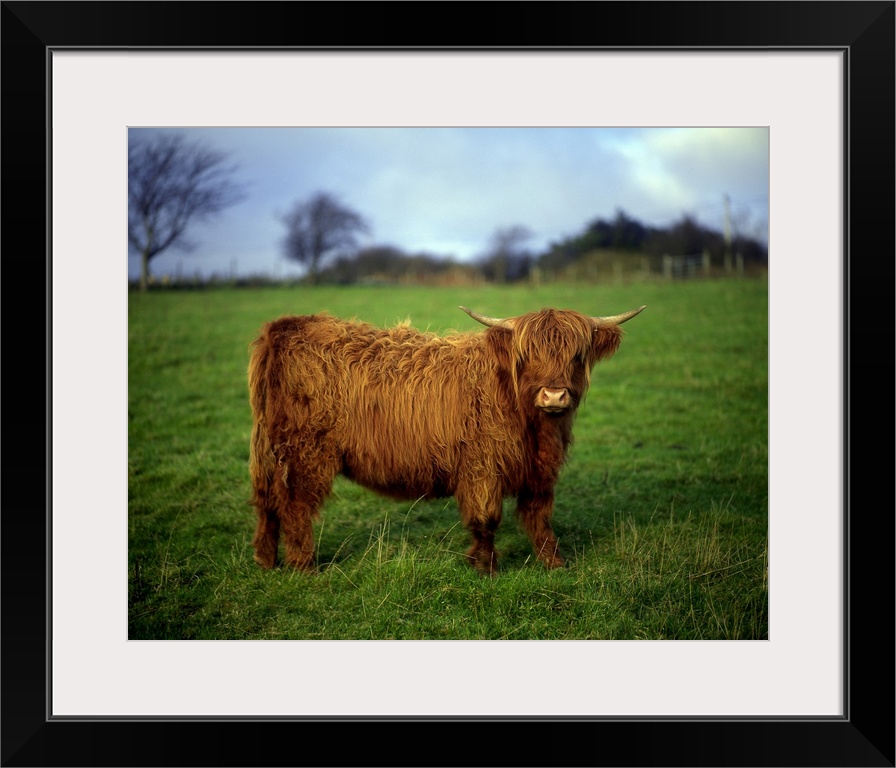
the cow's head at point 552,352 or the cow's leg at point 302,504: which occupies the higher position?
the cow's head at point 552,352

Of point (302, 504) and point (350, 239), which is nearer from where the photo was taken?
point (302, 504)

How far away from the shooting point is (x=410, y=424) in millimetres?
4340

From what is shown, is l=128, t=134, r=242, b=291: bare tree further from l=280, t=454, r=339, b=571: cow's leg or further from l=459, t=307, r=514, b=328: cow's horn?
l=459, t=307, r=514, b=328: cow's horn

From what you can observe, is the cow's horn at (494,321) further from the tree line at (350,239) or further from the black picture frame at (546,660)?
the tree line at (350,239)

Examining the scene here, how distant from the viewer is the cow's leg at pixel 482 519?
4289mm

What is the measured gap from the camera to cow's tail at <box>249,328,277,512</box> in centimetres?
450

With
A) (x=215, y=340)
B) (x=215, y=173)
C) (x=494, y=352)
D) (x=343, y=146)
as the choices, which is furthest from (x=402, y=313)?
(x=494, y=352)

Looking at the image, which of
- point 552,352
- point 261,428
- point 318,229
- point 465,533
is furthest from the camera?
point 318,229

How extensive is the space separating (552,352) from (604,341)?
19.5 inches

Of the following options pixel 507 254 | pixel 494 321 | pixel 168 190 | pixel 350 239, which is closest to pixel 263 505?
pixel 494 321

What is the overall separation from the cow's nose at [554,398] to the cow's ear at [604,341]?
1.74 ft

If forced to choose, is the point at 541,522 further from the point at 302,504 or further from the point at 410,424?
the point at 302,504

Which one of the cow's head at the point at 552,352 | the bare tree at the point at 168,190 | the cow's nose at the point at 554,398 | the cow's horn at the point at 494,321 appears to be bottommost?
the cow's nose at the point at 554,398

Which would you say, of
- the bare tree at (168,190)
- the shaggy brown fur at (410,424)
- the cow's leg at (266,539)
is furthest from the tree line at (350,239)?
the cow's leg at (266,539)
